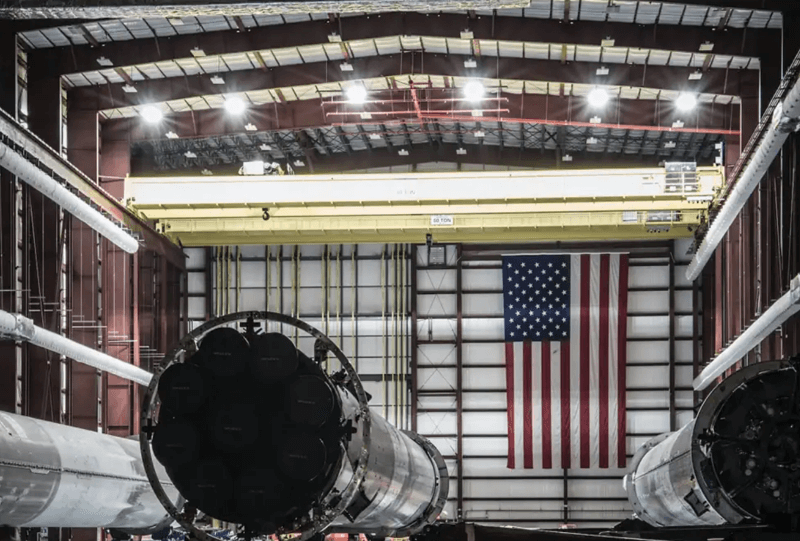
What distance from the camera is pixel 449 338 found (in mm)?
45344

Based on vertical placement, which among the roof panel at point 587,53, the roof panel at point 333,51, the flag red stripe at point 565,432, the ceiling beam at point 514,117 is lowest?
the flag red stripe at point 565,432

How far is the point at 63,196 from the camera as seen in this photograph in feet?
96.2

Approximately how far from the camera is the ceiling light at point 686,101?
35.1 metres

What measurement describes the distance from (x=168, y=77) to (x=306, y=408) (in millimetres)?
29662

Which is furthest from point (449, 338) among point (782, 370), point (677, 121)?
point (782, 370)

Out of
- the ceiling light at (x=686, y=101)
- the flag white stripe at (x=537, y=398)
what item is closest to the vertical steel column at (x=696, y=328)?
the flag white stripe at (x=537, y=398)

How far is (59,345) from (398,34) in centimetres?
1284

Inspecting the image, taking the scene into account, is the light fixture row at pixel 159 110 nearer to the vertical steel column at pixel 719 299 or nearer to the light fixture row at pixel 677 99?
the light fixture row at pixel 677 99

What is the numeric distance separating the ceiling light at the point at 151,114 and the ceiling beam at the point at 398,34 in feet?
12.3

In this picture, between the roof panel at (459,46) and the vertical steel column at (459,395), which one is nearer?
the roof panel at (459,46)

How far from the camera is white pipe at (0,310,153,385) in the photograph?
24078 mm

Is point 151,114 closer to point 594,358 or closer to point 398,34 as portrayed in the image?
point 398,34

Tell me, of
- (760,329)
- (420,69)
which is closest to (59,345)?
(420,69)

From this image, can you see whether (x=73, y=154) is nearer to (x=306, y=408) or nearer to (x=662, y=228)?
(x=662, y=228)
